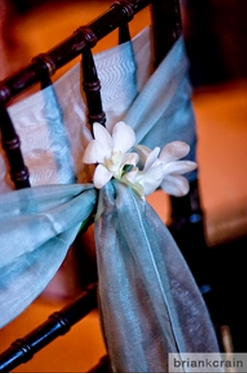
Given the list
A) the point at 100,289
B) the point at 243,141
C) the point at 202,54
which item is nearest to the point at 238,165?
the point at 243,141

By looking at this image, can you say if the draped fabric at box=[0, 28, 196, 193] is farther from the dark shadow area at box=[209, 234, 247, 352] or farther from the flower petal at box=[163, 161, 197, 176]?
the dark shadow area at box=[209, 234, 247, 352]

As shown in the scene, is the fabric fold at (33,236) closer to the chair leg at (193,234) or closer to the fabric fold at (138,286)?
the fabric fold at (138,286)

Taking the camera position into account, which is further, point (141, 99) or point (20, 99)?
point (141, 99)

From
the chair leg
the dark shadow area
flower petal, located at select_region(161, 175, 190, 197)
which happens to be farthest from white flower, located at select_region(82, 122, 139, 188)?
the dark shadow area

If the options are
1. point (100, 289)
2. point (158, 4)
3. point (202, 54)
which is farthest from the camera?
point (202, 54)

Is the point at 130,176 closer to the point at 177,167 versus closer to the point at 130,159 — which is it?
the point at 130,159

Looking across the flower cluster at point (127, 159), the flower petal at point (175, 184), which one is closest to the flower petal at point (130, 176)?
the flower cluster at point (127, 159)

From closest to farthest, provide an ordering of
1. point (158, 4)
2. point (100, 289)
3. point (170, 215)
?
point (100, 289)
point (158, 4)
point (170, 215)

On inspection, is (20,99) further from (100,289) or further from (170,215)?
(170,215)

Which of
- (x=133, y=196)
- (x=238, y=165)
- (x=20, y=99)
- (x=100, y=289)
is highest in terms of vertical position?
(x=20, y=99)
